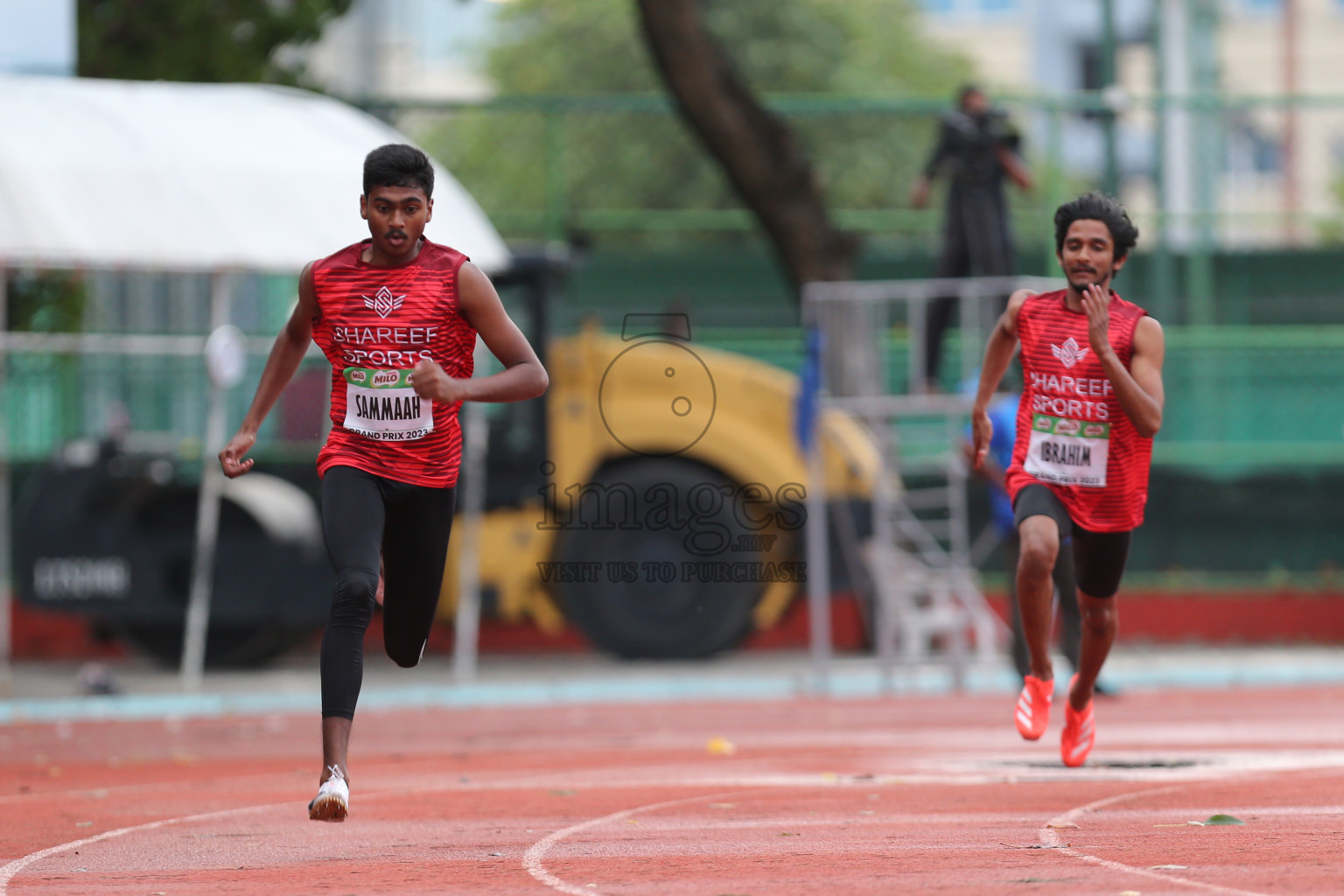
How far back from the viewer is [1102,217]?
751 cm

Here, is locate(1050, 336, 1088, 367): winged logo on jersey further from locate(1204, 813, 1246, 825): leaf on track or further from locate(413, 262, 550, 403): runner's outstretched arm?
locate(413, 262, 550, 403): runner's outstretched arm

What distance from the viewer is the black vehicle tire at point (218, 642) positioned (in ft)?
50.1

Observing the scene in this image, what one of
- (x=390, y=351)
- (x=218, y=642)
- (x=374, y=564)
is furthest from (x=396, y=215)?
(x=218, y=642)

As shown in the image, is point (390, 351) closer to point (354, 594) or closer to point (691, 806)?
point (354, 594)

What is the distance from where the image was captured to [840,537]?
1527cm

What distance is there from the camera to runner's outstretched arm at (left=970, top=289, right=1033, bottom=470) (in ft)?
25.6

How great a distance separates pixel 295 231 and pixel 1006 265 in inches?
183

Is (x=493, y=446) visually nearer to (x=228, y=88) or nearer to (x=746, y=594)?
(x=746, y=594)

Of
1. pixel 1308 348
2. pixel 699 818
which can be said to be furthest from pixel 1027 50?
pixel 699 818

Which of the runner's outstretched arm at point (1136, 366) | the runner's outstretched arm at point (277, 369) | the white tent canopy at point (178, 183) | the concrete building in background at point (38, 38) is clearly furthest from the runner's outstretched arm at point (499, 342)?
the concrete building in background at point (38, 38)

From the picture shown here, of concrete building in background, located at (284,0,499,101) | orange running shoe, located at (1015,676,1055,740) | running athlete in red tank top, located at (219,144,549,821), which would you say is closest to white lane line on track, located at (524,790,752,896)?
running athlete in red tank top, located at (219,144,549,821)

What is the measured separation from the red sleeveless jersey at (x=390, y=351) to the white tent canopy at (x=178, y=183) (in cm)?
697

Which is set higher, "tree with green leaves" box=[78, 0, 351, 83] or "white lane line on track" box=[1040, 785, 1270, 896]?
"tree with green leaves" box=[78, 0, 351, 83]

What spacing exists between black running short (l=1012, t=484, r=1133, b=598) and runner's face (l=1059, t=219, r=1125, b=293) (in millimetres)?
772
